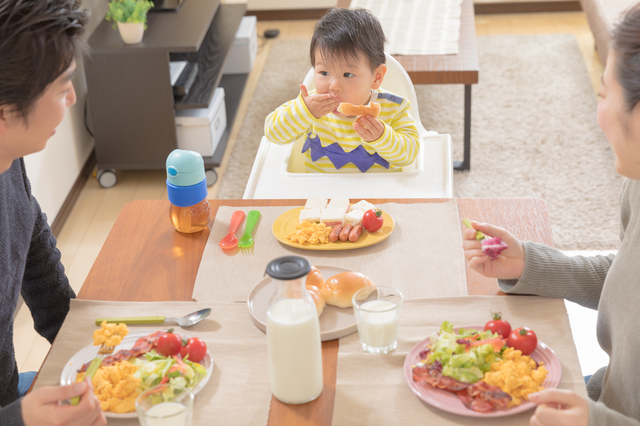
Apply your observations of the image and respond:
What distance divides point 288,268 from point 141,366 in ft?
0.91

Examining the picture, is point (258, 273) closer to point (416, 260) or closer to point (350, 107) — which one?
point (416, 260)

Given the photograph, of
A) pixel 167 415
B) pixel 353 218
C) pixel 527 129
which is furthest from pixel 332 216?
pixel 527 129

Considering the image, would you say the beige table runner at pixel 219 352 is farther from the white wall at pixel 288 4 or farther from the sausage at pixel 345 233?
the white wall at pixel 288 4

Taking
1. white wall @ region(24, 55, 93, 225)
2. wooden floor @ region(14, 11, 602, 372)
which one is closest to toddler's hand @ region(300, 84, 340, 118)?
wooden floor @ region(14, 11, 602, 372)

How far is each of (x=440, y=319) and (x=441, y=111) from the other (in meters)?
2.67

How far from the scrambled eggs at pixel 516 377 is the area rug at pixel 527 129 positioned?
1.68m

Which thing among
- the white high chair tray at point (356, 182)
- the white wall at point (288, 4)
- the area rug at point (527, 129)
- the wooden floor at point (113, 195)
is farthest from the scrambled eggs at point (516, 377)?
the white wall at point (288, 4)

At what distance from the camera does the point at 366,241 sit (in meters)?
1.25

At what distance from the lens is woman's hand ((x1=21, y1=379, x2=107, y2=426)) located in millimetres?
817

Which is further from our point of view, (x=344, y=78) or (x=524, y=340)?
(x=344, y=78)

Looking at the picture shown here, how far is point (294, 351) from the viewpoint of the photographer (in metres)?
0.85

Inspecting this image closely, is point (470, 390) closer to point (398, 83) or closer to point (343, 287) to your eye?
point (343, 287)

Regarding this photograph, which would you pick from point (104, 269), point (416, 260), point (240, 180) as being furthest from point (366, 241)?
point (240, 180)

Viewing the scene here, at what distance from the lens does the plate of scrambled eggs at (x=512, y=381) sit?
85 centimetres
